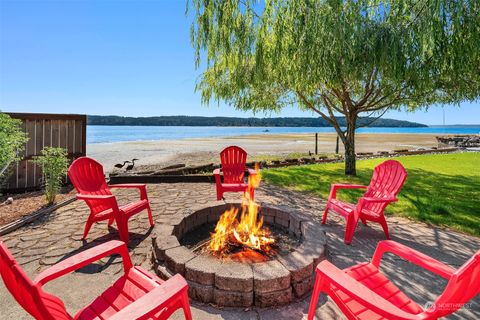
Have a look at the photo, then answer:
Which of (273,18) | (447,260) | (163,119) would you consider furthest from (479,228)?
(163,119)

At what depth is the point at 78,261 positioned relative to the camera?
5.96ft

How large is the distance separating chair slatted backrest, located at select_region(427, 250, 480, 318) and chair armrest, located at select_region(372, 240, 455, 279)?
0.59 ft

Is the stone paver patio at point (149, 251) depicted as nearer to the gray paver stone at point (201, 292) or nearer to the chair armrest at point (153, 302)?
Result: the gray paver stone at point (201, 292)

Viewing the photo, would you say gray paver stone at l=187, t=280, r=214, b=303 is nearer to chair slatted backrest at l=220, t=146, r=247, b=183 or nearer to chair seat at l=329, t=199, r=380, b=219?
chair seat at l=329, t=199, r=380, b=219

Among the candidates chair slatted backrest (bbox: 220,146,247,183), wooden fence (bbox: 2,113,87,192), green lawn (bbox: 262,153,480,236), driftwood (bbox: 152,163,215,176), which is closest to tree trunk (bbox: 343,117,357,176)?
green lawn (bbox: 262,153,480,236)

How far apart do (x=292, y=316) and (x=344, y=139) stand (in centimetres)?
763

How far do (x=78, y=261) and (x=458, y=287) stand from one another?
7.79ft

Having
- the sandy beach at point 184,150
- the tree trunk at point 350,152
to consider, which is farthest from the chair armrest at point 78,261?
the sandy beach at point 184,150

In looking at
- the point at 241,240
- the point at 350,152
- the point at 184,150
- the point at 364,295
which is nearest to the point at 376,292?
the point at 364,295

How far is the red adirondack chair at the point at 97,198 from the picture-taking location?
11.2 feet

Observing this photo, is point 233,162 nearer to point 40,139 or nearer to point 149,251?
point 149,251

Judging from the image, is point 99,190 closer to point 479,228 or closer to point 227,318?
point 227,318

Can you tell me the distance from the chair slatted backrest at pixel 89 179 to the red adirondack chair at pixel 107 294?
1.90 m

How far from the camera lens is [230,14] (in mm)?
4875
